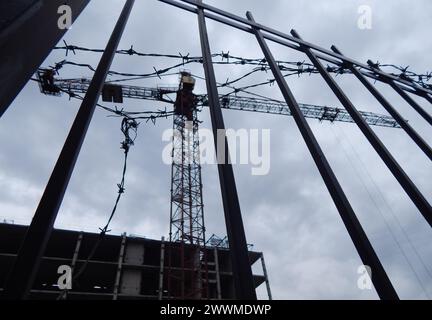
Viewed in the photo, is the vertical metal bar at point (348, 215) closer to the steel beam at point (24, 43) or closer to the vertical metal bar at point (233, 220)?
the vertical metal bar at point (233, 220)

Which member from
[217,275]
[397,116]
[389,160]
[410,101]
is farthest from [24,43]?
[217,275]

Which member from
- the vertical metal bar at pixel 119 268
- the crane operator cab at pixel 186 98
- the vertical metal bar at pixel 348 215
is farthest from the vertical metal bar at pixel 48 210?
the crane operator cab at pixel 186 98

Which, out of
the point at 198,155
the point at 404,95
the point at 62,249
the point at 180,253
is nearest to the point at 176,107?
the point at 198,155

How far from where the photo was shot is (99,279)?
878 inches

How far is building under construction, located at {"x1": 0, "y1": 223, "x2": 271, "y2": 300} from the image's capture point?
794 inches

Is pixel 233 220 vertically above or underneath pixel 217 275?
underneath

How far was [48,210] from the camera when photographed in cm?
140

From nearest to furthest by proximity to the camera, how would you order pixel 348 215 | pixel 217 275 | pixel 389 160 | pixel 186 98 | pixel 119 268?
1. pixel 348 215
2. pixel 389 160
3. pixel 119 268
4. pixel 217 275
5. pixel 186 98

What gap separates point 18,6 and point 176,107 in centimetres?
2976

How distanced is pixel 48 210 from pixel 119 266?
70.7 feet

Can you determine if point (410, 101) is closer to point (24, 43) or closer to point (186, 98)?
point (24, 43)

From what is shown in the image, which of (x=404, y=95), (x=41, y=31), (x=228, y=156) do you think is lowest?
(x=228, y=156)

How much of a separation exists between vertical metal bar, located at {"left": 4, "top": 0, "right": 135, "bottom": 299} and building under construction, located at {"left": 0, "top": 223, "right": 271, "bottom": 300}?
19334 millimetres
